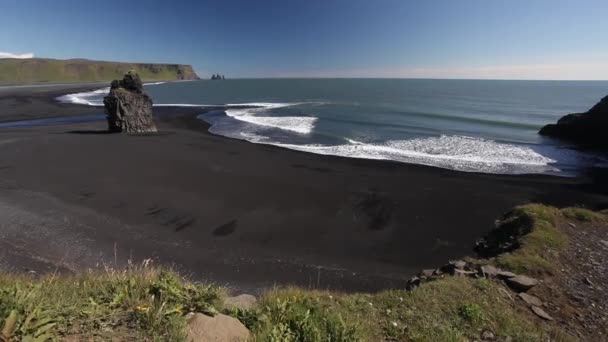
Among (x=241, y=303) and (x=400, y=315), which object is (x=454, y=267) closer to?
(x=400, y=315)

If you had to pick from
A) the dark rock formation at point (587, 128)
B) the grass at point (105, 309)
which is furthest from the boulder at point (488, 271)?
the dark rock formation at point (587, 128)

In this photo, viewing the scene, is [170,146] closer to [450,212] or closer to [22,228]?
[22,228]

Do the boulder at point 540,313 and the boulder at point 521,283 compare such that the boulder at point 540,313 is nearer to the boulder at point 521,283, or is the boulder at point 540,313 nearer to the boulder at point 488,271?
the boulder at point 521,283

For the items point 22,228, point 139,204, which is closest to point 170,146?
point 139,204

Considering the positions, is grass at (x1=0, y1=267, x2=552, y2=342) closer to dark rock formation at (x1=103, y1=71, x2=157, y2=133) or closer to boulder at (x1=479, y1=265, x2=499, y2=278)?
boulder at (x1=479, y1=265, x2=499, y2=278)

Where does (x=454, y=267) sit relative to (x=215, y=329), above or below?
below

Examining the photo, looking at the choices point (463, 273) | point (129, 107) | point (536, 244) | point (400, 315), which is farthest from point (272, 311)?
point (129, 107)
